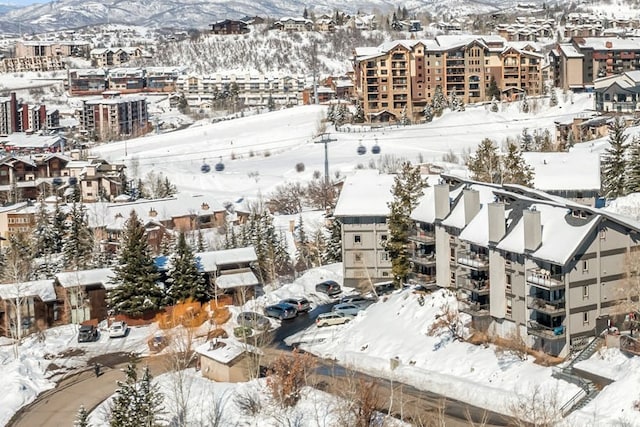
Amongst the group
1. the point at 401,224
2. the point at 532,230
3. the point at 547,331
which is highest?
the point at 532,230

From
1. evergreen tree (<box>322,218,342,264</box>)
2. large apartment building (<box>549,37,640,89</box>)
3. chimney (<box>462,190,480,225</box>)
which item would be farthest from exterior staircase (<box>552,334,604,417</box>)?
large apartment building (<box>549,37,640,89</box>)

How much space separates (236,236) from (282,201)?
10.8m

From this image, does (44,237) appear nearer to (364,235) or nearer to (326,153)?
(364,235)

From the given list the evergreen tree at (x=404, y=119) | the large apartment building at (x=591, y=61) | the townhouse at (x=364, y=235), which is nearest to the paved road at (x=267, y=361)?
the townhouse at (x=364, y=235)

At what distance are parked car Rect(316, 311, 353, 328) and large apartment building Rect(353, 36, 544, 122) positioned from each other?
129 feet

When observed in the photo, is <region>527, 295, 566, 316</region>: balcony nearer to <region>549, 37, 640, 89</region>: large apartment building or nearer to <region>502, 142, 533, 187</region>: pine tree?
<region>502, 142, 533, 187</region>: pine tree

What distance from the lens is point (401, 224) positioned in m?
27.1

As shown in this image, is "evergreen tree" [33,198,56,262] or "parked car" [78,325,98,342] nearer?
"parked car" [78,325,98,342]

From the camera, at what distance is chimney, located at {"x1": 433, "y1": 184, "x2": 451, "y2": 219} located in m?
25.6

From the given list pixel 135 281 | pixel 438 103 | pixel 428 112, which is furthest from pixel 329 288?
pixel 438 103

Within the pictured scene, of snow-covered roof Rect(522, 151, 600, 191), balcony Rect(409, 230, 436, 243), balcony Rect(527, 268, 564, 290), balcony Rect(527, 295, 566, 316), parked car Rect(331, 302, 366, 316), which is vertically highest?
snow-covered roof Rect(522, 151, 600, 191)

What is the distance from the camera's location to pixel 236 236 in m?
36.7

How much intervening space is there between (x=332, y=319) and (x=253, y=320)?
263 cm

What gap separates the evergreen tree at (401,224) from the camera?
27.1 meters
